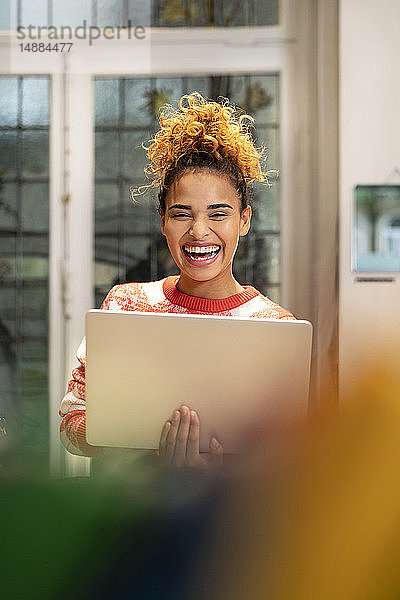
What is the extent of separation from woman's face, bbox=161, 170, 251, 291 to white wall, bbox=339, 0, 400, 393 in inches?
68.2

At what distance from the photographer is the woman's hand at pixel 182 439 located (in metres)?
0.48

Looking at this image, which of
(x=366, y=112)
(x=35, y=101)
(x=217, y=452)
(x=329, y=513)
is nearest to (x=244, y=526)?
(x=329, y=513)

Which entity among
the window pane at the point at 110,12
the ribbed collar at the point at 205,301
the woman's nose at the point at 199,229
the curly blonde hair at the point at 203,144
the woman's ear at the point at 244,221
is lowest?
the ribbed collar at the point at 205,301

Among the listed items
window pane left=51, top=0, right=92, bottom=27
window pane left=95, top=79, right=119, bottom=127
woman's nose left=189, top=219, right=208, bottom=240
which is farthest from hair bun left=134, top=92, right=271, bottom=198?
window pane left=51, top=0, right=92, bottom=27

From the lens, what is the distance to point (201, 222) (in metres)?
1.36

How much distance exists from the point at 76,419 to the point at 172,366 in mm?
804

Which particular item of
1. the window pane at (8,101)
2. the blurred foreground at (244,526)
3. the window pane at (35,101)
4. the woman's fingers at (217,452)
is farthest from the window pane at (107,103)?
the blurred foreground at (244,526)

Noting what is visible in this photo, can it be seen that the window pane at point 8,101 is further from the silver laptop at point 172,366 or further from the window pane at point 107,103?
the silver laptop at point 172,366

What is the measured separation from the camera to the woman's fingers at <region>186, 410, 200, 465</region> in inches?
18.1

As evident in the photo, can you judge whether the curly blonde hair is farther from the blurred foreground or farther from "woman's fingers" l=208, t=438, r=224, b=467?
the blurred foreground

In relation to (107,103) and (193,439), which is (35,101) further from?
(193,439)

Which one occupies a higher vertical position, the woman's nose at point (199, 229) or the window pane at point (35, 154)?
the window pane at point (35, 154)

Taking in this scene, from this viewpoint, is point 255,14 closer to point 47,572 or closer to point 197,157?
point 197,157

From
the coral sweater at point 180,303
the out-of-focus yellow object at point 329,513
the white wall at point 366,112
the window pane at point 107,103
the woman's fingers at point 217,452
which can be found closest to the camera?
the out-of-focus yellow object at point 329,513
